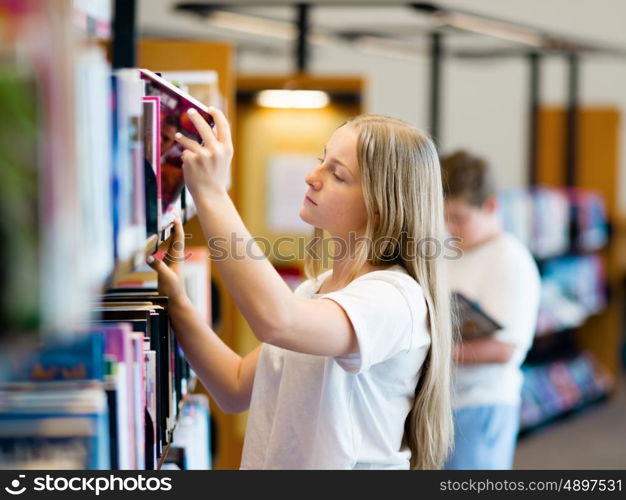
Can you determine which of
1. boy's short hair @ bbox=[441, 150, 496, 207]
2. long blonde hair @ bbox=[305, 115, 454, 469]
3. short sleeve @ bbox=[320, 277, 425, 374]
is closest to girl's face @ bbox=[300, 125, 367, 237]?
long blonde hair @ bbox=[305, 115, 454, 469]

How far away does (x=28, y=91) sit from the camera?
0.80 metres

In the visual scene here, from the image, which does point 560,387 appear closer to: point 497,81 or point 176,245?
point 497,81

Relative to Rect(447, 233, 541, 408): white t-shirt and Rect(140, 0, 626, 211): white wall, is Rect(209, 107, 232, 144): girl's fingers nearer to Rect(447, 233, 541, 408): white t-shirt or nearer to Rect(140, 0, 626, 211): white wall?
Rect(447, 233, 541, 408): white t-shirt

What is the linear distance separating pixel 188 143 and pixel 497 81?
8657 millimetres

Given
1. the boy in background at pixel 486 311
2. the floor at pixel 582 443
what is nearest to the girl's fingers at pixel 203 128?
the boy in background at pixel 486 311

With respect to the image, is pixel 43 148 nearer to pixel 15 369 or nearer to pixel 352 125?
pixel 15 369

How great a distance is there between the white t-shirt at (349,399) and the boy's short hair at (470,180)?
1.31 m

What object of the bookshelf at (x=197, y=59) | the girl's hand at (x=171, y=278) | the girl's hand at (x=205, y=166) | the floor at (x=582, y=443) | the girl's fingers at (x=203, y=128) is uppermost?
the bookshelf at (x=197, y=59)

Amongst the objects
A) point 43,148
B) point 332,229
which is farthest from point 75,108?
point 332,229

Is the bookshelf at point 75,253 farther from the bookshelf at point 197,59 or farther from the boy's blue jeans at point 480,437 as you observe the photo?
the bookshelf at point 197,59

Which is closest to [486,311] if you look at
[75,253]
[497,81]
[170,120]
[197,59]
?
[197,59]

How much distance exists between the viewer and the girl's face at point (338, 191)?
1.63m

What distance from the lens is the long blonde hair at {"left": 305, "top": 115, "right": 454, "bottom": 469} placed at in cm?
162
